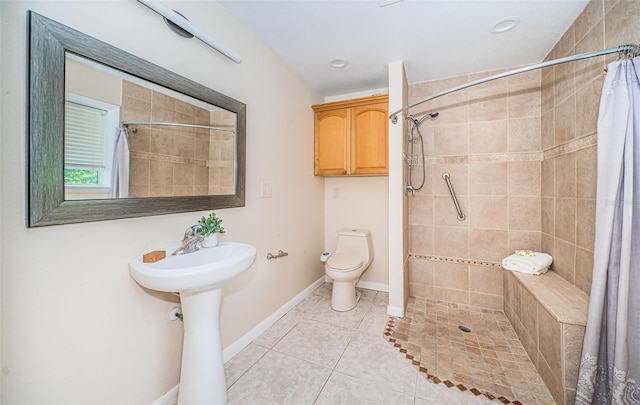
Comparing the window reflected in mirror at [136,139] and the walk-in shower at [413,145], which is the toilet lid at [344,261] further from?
the window reflected in mirror at [136,139]

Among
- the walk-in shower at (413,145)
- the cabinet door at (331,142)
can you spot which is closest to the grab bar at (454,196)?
the walk-in shower at (413,145)

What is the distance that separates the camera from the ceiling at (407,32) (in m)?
1.50

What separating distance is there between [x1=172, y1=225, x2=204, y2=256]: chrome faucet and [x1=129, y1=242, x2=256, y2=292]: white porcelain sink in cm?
3

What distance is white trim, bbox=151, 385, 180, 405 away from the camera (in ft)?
3.88

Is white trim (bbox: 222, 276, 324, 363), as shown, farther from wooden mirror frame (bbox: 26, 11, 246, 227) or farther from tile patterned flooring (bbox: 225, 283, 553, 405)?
wooden mirror frame (bbox: 26, 11, 246, 227)

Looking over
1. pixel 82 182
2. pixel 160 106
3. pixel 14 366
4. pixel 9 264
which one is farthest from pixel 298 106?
pixel 14 366

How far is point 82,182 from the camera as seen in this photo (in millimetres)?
922

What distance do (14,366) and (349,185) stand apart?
2.57 metres

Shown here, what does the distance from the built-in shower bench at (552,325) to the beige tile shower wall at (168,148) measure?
2.07 m

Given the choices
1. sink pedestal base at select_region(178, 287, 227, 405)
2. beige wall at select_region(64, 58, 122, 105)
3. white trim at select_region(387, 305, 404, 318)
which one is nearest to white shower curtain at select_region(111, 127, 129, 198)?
beige wall at select_region(64, 58, 122, 105)

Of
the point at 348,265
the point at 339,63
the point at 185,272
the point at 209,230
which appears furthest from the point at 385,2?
the point at 348,265

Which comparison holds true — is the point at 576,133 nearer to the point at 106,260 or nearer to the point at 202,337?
the point at 202,337

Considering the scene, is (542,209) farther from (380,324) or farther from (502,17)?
(380,324)

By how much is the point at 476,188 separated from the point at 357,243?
1269 millimetres
